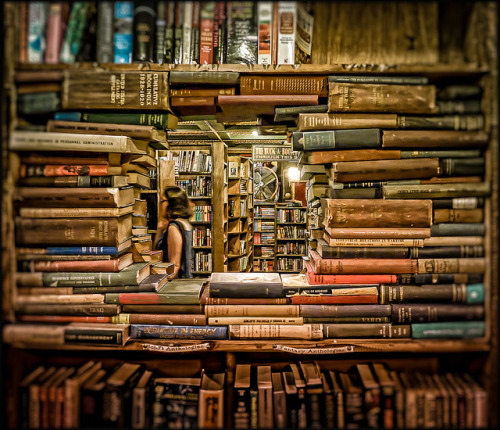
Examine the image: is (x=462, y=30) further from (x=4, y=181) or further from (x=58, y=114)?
(x=4, y=181)

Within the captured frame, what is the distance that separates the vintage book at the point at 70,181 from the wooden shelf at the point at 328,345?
0.65 metres

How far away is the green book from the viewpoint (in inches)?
52.3

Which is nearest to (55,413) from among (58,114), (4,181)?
(4,181)

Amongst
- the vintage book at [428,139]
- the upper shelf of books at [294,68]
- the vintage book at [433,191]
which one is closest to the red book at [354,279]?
the vintage book at [433,191]

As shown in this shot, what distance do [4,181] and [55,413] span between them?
91cm

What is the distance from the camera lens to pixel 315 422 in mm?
1325

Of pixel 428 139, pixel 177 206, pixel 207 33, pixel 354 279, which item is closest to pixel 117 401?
pixel 354 279

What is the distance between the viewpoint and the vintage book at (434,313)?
Result: 1.34 metres

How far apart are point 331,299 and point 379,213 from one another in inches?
16.5

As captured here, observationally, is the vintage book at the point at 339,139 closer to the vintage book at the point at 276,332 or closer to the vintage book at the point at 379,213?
the vintage book at the point at 379,213

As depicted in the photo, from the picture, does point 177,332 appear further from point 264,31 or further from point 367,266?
point 264,31

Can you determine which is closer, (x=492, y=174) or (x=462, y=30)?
(x=492, y=174)

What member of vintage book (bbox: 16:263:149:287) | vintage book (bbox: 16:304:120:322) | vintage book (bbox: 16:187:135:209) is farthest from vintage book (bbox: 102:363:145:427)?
vintage book (bbox: 16:187:135:209)

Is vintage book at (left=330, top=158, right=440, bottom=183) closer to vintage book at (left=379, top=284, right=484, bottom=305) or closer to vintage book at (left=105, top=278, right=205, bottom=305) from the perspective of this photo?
vintage book at (left=379, top=284, right=484, bottom=305)
